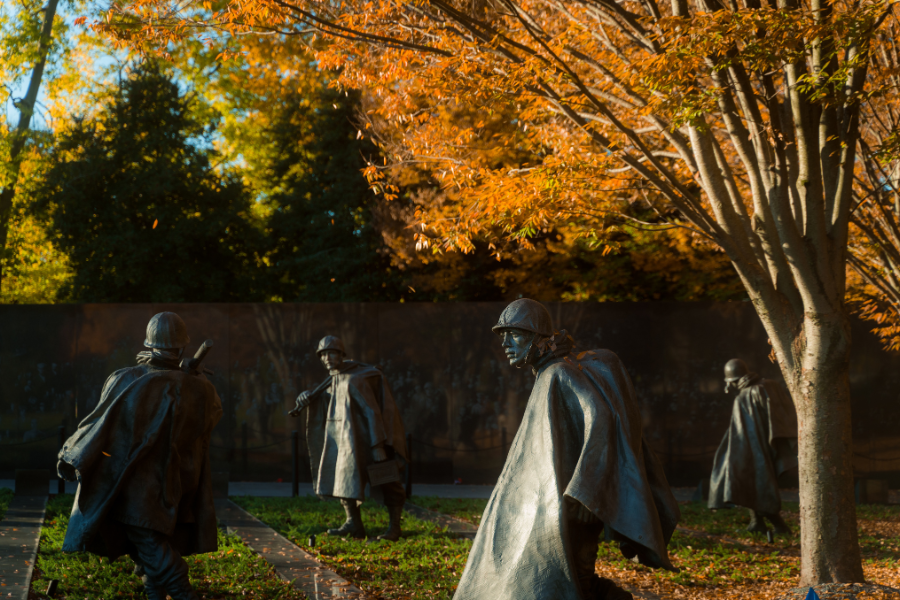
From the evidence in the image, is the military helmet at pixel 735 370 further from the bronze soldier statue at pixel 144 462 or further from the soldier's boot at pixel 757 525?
the bronze soldier statue at pixel 144 462

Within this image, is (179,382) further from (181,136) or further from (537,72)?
(181,136)

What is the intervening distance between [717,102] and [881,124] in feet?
9.82

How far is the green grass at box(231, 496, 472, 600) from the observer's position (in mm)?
6421

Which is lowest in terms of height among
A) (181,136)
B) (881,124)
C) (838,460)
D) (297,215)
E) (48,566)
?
(48,566)

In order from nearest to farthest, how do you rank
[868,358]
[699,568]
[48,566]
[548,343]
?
[548,343]
[48,566]
[699,568]
[868,358]

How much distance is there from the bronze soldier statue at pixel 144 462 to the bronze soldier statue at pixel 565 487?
2.39 m

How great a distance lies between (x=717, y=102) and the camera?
6.30 m

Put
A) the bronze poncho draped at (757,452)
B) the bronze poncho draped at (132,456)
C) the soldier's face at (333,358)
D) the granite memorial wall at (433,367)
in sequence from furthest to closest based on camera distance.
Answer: the granite memorial wall at (433,367) < the bronze poncho draped at (757,452) < the soldier's face at (333,358) < the bronze poncho draped at (132,456)

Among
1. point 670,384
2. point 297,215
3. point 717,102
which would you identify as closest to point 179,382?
point 717,102

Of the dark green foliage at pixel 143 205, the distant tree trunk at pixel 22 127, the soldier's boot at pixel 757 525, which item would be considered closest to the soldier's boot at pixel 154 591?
the soldier's boot at pixel 757 525

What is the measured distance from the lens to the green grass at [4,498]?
9086mm

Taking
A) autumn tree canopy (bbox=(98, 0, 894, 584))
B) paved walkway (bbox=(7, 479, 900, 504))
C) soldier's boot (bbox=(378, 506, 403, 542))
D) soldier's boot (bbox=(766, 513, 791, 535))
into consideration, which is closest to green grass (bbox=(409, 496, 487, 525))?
paved walkway (bbox=(7, 479, 900, 504))

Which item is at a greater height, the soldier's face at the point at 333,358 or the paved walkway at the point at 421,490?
the soldier's face at the point at 333,358

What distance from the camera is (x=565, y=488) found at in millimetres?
3648
